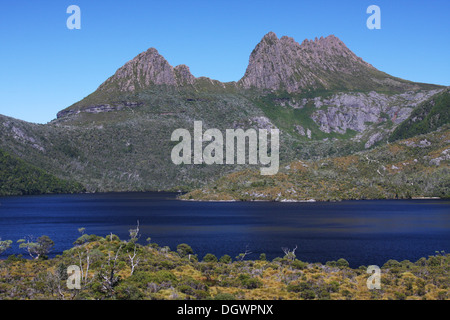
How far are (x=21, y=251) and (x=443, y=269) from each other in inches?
3304

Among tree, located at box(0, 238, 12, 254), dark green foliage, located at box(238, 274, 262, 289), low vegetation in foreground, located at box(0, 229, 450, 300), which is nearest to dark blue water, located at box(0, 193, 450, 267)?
tree, located at box(0, 238, 12, 254)

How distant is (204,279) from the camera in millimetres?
64938

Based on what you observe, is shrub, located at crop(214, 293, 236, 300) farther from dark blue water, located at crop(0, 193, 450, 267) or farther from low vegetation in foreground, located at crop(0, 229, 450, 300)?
dark blue water, located at crop(0, 193, 450, 267)

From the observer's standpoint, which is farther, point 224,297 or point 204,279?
point 204,279

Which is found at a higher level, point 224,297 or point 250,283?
point 224,297

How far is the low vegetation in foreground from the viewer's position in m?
54.2

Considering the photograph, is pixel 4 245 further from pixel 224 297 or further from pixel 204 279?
pixel 224 297

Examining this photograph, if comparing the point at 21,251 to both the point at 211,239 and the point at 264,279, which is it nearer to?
the point at 211,239

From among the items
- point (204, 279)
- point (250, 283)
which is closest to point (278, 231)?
point (204, 279)

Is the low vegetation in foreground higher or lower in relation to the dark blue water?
higher

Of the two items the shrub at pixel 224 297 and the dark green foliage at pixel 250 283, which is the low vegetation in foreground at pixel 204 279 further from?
the shrub at pixel 224 297

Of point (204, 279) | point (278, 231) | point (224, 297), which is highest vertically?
point (224, 297)
